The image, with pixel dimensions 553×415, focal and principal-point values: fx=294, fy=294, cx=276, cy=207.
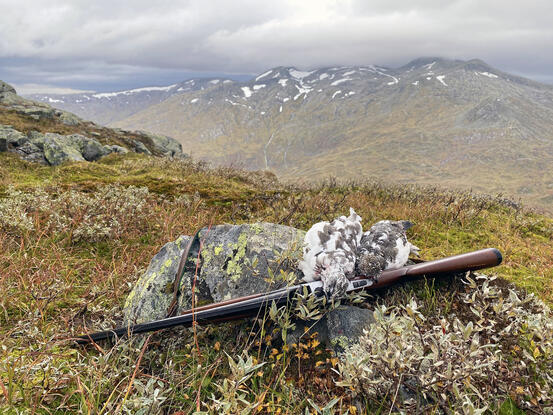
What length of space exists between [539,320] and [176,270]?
4.13m

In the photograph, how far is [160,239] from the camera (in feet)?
20.7

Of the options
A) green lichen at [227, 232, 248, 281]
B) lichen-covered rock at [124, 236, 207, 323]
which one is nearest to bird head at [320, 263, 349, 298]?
green lichen at [227, 232, 248, 281]

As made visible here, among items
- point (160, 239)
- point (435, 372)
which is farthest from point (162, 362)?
point (160, 239)

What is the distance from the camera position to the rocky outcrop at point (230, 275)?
334 cm

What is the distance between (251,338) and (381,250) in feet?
6.12

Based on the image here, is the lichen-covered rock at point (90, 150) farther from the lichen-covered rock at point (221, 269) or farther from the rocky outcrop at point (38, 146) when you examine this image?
the lichen-covered rock at point (221, 269)

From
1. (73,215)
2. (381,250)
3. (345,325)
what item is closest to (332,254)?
(381,250)

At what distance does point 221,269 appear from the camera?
3967 mm

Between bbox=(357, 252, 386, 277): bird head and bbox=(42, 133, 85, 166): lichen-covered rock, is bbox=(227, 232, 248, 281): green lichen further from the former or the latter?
bbox=(42, 133, 85, 166): lichen-covered rock

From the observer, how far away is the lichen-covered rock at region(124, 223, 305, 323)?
147 inches

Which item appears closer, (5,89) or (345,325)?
(345,325)

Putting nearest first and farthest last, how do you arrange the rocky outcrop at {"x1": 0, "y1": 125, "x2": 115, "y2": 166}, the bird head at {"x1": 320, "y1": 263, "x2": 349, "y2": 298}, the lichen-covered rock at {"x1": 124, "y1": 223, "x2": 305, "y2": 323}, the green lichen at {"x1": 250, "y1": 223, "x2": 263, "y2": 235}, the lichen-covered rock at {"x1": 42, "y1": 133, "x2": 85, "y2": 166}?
the bird head at {"x1": 320, "y1": 263, "x2": 349, "y2": 298}
the lichen-covered rock at {"x1": 124, "y1": 223, "x2": 305, "y2": 323}
the green lichen at {"x1": 250, "y1": 223, "x2": 263, "y2": 235}
the rocky outcrop at {"x1": 0, "y1": 125, "x2": 115, "y2": 166}
the lichen-covered rock at {"x1": 42, "y1": 133, "x2": 85, "y2": 166}

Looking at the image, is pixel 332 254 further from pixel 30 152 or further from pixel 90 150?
pixel 90 150

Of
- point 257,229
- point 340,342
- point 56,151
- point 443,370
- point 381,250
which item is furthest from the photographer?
point 56,151
